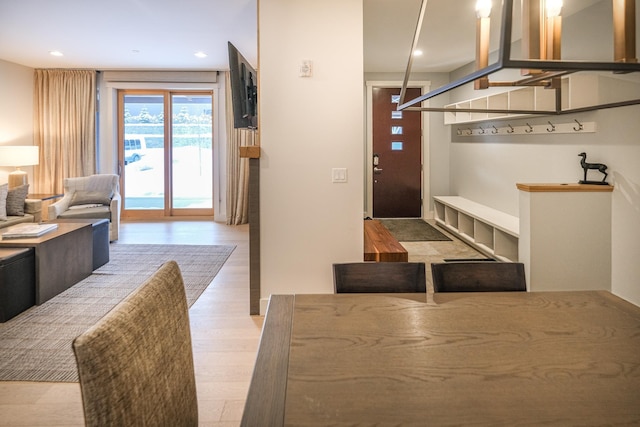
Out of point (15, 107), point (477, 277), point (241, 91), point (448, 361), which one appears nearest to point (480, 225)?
point (241, 91)

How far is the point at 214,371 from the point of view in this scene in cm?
253

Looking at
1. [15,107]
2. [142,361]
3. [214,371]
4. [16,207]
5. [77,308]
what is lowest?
[214,371]

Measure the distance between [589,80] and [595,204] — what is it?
1.01 metres

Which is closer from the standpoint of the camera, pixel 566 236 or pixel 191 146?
pixel 566 236

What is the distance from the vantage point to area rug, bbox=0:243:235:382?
→ 2592 millimetres

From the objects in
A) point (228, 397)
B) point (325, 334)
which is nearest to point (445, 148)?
point (228, 397)

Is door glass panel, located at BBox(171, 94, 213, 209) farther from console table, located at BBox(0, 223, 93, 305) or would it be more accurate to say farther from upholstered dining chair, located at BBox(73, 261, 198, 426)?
upholstered dining chair, located at BBox(73, 261, 198, 426)

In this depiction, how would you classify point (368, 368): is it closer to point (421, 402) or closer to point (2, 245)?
point (421, 402)

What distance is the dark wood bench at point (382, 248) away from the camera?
10.9ft

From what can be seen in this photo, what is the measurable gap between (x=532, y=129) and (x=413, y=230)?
2.36 meters

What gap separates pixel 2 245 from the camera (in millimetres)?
3502

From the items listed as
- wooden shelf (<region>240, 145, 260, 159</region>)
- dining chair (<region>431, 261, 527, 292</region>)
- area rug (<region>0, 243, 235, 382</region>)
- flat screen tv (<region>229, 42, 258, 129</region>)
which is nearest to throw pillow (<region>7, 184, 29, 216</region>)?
area rug (<region>0, 243, 235, 382</region>)

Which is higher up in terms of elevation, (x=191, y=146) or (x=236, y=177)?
(x=191, y=146)

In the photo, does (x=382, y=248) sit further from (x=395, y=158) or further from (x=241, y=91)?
(x=395, y=158)
